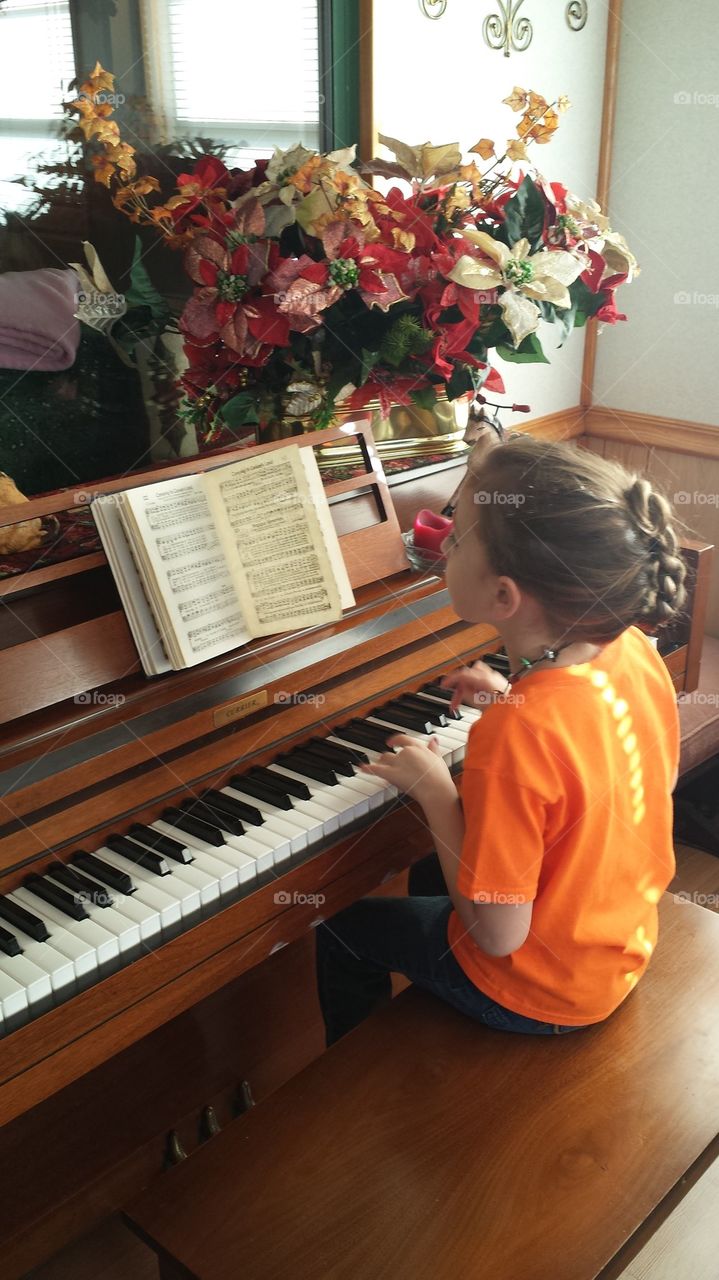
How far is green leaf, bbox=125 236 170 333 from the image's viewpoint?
1987 millimetres

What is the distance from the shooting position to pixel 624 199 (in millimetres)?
3176

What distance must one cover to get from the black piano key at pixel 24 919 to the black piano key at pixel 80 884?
0.07 m

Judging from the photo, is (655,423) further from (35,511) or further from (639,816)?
(35,511)

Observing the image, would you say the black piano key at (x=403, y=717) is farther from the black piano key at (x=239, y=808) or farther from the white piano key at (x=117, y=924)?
the white piano key at (x=117, y=924)

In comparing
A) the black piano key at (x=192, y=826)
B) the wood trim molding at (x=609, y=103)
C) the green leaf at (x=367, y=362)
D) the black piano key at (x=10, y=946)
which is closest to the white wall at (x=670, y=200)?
the wood trim molding at (x=609, y=103)

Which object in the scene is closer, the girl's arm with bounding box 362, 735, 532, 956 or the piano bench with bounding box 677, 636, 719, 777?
the girl's arm with bounding box 362, 735, 532, 956

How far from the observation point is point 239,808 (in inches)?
64.4

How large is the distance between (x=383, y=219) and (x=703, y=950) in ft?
4.42

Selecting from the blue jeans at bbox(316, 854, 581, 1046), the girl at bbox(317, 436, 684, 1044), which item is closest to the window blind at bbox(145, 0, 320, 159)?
the girl at bbox(317, 436, 684, 1044)

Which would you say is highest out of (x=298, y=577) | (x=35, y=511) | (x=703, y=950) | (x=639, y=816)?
(x=35, y=511)

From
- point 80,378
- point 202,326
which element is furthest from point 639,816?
point 80,378

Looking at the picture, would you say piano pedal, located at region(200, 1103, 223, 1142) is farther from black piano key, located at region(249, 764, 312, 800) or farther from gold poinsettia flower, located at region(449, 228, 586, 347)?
gold poinsettia flower, located at region(449, 228, 586, 347)

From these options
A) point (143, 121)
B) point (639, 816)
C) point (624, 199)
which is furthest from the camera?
point (624, 199)

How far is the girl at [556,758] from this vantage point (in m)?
1.40
